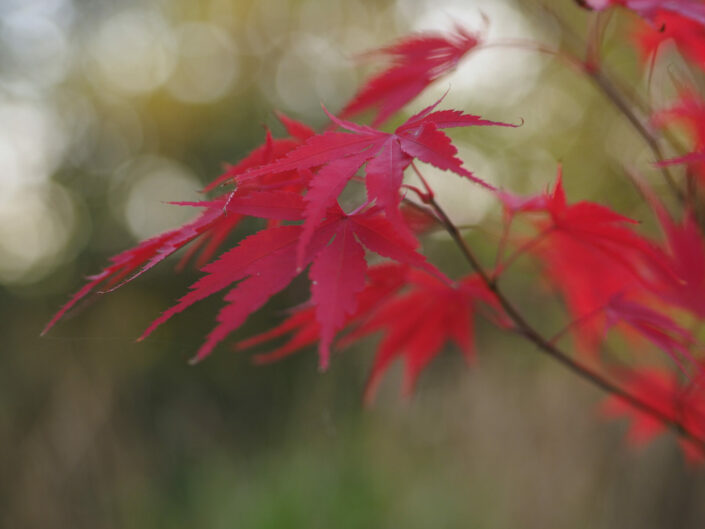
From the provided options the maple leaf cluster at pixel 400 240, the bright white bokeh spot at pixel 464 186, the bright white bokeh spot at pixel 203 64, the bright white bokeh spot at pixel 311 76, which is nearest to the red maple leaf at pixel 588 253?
the maple leaf cluster at pixel 400 240

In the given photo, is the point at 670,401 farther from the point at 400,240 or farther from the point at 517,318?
the point at 400,240

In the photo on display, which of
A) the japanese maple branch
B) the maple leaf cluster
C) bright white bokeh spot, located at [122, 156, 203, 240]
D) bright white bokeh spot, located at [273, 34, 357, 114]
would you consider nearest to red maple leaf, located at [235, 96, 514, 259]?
the maple leaf cluster

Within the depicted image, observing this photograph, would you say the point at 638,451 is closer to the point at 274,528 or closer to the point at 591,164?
the point at 274,528

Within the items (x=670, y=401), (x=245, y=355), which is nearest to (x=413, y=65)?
(x=670, y=401)

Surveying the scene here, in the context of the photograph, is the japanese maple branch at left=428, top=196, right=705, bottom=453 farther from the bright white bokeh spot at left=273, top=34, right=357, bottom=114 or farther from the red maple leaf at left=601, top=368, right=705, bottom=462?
the bright white bokeh spot at left=273, top=34, right=357, bottom=114

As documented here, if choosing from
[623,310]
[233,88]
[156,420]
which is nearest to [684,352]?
[623,310]

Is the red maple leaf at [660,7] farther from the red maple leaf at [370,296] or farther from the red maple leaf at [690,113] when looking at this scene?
the red maple leaf at [370,296]

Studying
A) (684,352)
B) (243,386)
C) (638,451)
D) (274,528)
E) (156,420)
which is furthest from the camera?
(243,386)
